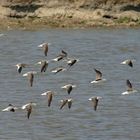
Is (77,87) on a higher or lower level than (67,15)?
higher

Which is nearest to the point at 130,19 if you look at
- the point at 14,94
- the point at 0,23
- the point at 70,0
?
the point at 70,0

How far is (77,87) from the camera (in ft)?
90.7

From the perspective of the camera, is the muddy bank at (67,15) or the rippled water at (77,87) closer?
the rippled water at (77,87)

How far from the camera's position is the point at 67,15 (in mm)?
44094

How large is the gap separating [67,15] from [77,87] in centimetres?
1674

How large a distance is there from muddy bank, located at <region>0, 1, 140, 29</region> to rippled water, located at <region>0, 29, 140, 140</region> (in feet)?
4.52

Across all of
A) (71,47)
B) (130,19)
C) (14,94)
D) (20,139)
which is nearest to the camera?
(20,139)

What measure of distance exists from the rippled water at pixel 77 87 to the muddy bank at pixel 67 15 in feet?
4.52

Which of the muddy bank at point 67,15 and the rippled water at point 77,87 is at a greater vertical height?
the rippled water at point 77,87

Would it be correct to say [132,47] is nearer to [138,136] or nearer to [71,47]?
[71,47]

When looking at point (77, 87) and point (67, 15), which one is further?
point (67, 15)

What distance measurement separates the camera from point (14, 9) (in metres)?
44.5

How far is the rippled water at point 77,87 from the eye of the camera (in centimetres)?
2181

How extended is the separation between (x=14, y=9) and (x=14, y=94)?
1867 centimetres
